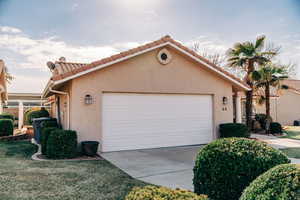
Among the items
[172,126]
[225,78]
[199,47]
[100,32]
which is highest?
[199,47]

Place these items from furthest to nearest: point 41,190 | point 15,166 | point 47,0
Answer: point 47,0
point 15,166
point 41,190

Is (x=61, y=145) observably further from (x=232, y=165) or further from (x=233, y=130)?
(x=233, y=130)

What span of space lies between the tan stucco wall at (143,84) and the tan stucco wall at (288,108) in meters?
14.8

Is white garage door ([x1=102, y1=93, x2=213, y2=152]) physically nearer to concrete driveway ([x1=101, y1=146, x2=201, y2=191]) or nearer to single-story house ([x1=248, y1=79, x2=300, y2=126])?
concrete driveway ([x1=101, y1=146, x2=201, y2=191])

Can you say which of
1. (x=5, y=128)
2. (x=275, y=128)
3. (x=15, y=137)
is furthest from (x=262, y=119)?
(x=5, y=128)

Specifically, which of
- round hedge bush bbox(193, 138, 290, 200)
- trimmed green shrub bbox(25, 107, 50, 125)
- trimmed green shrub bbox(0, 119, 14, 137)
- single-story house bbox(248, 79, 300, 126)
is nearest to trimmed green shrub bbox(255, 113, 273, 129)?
single-story house bbox(248, 79, 300, 126)

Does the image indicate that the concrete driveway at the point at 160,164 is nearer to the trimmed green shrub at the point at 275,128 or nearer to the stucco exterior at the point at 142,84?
the stucco exterior at the point at 142,84

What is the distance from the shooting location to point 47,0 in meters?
8.52

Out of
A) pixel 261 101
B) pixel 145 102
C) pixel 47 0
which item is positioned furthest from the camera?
pixel 261 101

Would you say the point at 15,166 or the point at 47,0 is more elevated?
the point at 47,0

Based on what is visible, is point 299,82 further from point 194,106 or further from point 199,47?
point 194,106

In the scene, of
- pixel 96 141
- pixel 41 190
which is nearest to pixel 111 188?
pixel 41 190

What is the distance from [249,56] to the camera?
16.1 m

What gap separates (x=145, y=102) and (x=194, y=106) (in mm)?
2627
